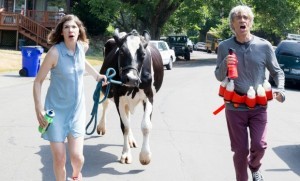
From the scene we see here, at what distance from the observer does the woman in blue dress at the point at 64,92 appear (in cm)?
477

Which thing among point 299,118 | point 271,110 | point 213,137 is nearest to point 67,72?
point 213,137

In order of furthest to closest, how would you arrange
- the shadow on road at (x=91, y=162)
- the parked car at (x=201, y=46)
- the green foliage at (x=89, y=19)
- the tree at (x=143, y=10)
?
1. the parked car at (x=201, y=46)
2. the green foliage at (x=89, y=19)
3. the tree at (x=143, y=10)
4. the shadow on road at (x=91, y=162)

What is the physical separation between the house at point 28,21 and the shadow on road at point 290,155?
94.0 feet

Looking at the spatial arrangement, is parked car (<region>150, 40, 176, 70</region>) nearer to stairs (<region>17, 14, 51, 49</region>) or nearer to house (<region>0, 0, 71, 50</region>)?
house (<region>0, 0, 71, 50</region>)

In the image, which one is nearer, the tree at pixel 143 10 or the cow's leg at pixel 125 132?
the cow's leg at pixel 125 132

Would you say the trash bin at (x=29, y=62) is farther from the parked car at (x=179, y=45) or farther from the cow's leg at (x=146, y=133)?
the parked car at (x=179, y=45)

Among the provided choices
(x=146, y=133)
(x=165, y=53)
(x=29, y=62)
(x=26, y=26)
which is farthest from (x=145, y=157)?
(x=26, y=26)

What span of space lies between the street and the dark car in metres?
7.57

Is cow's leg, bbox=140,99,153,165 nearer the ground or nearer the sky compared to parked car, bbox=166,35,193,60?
nearer the sky

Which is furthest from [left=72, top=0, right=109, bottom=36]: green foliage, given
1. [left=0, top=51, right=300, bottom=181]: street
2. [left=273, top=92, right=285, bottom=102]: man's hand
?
[left=273, top=92, right=285, bottom=102]: man's hand

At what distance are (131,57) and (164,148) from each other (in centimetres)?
200

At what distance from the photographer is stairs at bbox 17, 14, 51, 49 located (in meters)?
35.9

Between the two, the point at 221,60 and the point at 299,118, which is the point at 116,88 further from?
the point at 299,118

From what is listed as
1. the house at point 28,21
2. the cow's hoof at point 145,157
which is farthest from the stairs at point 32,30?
the cow's hoof at point 145,157
